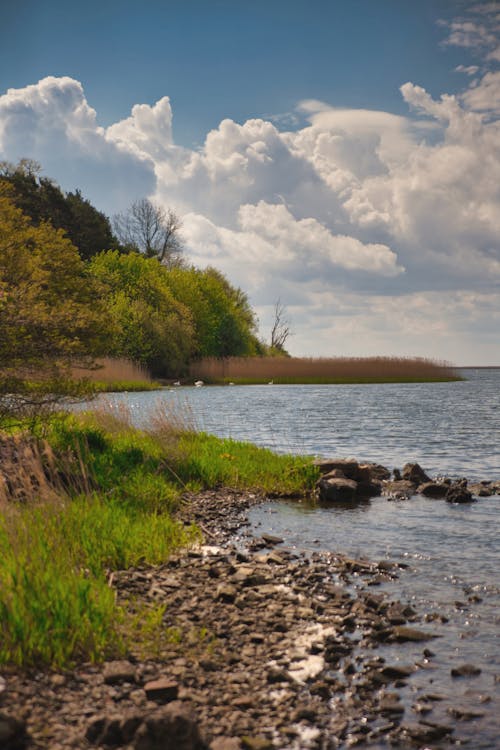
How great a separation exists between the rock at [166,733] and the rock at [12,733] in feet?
2.65

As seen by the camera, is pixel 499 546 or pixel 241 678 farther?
pixel 499 546

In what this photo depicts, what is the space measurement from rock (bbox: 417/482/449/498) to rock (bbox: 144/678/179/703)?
39.2 ft

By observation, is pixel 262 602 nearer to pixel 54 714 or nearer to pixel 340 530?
pixel 54 714

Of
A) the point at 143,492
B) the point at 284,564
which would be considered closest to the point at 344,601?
the point at 284,564

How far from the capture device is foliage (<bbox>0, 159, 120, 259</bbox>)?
66.6m

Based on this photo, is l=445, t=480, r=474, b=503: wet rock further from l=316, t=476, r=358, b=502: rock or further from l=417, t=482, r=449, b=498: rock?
l=316, t=476, r=358, b=502: rock

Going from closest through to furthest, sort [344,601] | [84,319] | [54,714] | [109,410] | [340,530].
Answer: [54,714]
[344,601]
[340,530]
[84,319]
[109,410]

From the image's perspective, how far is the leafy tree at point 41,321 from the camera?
14945mm

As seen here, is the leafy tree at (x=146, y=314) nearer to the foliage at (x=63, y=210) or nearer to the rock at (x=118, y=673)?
the foliage at (x=63, y=210)

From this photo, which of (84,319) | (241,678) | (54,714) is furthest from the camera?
(84,319)

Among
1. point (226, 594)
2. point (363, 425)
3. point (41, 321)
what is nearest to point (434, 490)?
point (41, 321)

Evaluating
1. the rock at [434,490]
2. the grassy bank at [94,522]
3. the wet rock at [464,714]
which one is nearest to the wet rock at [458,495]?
the rock at [434,490]

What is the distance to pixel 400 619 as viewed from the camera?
8023 millimetres

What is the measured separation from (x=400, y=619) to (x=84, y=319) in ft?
33.2
